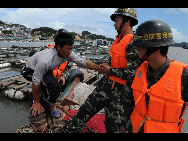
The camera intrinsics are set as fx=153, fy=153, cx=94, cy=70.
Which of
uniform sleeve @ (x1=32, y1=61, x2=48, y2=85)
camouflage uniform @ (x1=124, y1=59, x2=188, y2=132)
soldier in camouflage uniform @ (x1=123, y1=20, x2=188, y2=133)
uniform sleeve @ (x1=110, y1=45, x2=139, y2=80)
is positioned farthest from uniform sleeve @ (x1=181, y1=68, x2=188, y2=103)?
uniform sleeve @ (x1=32, y1=61, x2=48, y2=85)

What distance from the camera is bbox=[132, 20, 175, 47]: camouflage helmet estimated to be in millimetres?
2078

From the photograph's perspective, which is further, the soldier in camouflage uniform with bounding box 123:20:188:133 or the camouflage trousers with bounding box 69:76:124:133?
the camouflage trousers with bounding box 69:76:124:133

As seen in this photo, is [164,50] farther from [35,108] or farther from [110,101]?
[35,108]

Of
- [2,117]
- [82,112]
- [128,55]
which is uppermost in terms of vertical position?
[128,55]

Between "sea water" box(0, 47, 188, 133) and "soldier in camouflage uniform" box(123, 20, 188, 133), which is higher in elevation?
"soldier in camouflage uniform" box(123, 20, 188, 133)

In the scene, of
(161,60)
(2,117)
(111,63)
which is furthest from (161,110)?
(2,117)

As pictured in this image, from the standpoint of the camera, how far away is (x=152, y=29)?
211 centimetres

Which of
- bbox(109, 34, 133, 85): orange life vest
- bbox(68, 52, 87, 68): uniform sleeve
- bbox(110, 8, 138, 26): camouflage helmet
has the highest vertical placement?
bbox(110, 8, 138, 26): camouflage helmet

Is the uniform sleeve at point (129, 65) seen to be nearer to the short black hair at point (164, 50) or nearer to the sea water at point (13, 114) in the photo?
the short black hair at point (164, 50)

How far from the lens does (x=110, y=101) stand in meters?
3.29

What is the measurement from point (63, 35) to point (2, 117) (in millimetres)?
7295

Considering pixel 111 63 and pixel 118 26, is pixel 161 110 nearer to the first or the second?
pixel 111 63

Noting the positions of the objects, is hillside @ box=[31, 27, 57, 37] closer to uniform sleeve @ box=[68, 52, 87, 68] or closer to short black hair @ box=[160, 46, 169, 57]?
uniform sleeve @ box=[68, 52, 87, 68]

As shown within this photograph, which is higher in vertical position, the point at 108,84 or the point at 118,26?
the point at 118,26
